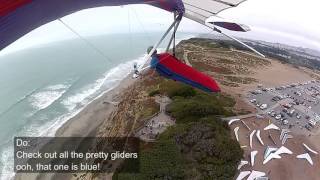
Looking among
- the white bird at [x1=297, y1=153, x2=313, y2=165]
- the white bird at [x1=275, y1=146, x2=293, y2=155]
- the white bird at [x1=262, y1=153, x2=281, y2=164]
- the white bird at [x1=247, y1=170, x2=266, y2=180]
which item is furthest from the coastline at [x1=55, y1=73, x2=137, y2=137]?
the white bird at [x1=297, y1=153, x2=313, y2=165]

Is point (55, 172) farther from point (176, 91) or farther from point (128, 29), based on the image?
point (128, 29)

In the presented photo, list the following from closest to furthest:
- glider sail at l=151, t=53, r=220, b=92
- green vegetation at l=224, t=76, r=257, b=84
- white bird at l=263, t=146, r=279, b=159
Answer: glider sail at l=151, t=53, r=220, b=92, white bird at l=263, t=146, r=279, b=159, green vegetation at l=224, t=76, r=257, b=84

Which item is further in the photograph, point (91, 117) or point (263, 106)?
point (263, 106)

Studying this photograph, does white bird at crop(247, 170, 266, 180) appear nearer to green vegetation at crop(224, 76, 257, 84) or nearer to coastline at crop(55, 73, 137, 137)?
coastline at crop(55, 73, 137, 137)

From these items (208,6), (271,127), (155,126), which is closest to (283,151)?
(271,127)

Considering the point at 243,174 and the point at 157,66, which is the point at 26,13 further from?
the point at 243,174

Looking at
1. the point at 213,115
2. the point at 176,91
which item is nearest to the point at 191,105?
the point at 213,115
